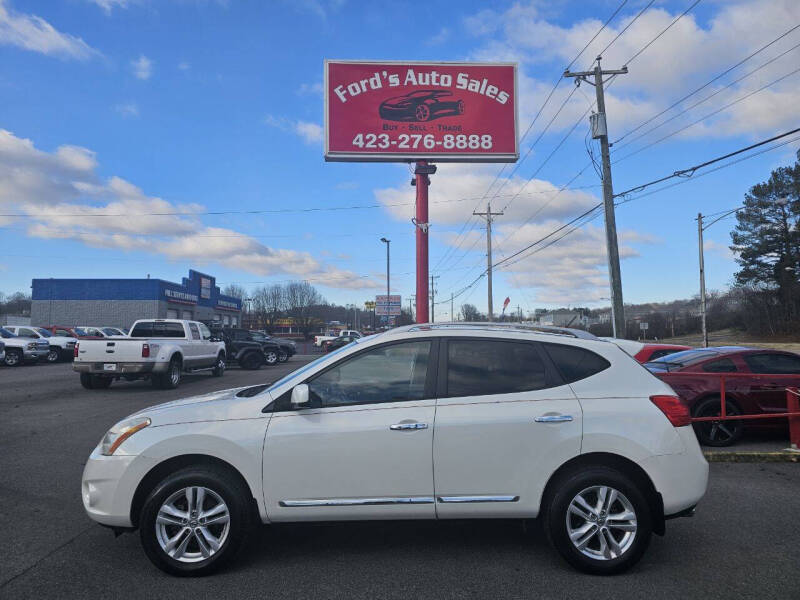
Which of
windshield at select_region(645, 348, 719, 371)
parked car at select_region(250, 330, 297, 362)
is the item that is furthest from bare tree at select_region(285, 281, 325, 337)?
windshield at select_region(645, 348, 719, 371)

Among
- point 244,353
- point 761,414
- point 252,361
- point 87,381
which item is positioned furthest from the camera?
point 252,361

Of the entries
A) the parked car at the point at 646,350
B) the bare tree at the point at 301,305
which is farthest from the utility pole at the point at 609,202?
the bare tree at the point at 301,305

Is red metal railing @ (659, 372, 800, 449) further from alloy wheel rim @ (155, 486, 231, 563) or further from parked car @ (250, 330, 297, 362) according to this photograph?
parked car @ (250, 330, 297, 362)

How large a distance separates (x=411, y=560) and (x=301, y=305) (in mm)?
103706

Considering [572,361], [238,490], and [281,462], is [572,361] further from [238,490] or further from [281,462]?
[238,490]

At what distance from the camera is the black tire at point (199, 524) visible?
377 cm

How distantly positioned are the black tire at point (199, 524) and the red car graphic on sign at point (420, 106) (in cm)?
2177

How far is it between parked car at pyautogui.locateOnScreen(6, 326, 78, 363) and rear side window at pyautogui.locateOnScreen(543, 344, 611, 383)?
27307mm

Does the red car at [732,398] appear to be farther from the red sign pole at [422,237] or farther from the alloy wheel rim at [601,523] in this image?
the red sign pole at [422,237]

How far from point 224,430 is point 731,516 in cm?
436

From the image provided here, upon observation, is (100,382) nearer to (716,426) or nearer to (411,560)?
(411,560)

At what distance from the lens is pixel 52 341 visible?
27547 mm

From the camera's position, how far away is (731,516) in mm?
5012

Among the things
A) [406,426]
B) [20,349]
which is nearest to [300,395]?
[406,426]
